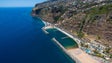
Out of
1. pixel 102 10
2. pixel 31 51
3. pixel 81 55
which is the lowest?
pixel 81 55

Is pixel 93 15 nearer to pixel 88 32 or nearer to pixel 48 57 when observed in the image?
pixel 88 32

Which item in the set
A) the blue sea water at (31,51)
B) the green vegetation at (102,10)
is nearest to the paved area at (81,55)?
the blue sea water at (31,51)

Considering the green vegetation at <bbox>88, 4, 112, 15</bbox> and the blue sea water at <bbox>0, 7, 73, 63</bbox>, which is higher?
the green vegetation at <bbox>88, 4, 112, 15</bbox>

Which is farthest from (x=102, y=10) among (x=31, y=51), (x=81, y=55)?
(x=31, y=51)

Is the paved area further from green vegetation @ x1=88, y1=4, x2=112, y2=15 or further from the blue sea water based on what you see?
green vegetation @ x1=88, y1=4, x2=112, y2=15

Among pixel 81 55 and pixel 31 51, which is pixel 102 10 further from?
pixel 31 51

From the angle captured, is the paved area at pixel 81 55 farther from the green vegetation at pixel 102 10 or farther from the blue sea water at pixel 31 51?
the green vegetation at pixel 102 10

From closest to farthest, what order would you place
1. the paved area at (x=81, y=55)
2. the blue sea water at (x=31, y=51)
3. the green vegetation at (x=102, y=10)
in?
the paved area at (x=81, y=55) < the blue sea water at (x=31, y=51) < the green vegetation at (x=102, y=10)

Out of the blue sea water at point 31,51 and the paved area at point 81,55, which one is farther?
the blue sea water at point 31,51

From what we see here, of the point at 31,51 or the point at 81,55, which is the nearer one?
the point at 81,55

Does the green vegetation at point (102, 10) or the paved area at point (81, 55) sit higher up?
the green vegetation at point (102, 10)

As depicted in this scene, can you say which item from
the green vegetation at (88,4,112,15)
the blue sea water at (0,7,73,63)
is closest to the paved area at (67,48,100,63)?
the blue sea water at (0,7,73,63)

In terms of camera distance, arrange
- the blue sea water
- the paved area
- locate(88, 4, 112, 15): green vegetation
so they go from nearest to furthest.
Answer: the paved area, the blue sea water, locate(88, 4, 112, 15): green vegetation
